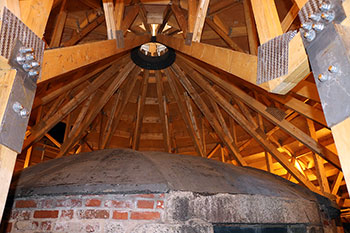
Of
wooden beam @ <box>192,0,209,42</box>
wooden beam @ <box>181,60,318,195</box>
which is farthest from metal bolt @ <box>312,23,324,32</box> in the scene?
wooden beam @ <box>181,60,318,195</box>

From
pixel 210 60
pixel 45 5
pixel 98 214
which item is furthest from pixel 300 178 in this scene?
pixel 45 5

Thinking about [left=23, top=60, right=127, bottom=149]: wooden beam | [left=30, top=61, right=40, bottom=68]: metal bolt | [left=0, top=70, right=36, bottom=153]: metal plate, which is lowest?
[left=0, top=70, right=36, bottom=153]: metal plate

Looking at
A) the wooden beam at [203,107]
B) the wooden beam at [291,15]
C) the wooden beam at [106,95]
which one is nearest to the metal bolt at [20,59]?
the wooden beam at [291,15]

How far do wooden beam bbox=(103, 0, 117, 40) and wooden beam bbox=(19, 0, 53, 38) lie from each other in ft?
5.60

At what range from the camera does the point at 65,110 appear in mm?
6320

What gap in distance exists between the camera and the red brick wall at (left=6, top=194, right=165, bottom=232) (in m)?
2.79

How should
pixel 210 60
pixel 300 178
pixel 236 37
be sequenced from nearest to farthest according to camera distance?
pixel 210 60, pixel 300 178, pixel 236 37

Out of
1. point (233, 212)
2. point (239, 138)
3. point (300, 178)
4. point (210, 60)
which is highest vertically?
point (239, 138)

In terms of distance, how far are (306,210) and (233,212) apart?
46.8 inches

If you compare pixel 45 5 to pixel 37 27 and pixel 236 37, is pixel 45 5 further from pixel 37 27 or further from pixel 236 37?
pixel 236 37

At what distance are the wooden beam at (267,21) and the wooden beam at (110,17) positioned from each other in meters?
2.05

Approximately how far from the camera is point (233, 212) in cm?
309

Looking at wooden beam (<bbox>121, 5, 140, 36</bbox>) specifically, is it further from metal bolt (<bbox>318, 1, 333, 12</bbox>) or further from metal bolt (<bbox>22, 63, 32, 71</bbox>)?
metal bolt (<bbox>318, 1, 333, 12</bbox>)

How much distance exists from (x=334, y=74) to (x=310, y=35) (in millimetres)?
327
